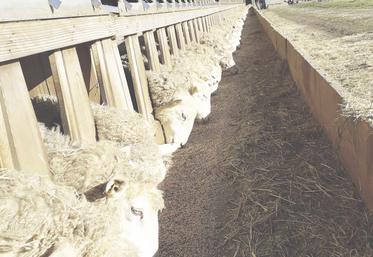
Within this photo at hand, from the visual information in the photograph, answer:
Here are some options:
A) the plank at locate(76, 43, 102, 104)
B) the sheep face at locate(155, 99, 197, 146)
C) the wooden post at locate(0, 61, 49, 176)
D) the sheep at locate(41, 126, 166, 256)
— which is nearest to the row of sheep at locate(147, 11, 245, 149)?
the sheep face at locate(155, 99, 197, 146)

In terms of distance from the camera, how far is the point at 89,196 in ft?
7.81

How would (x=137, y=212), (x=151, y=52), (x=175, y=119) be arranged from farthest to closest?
(x=151, y=52) → (x=175, y=119) → (x=137, y=212)

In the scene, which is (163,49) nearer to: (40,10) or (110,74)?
(110,74)

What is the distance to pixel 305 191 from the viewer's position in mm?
3945

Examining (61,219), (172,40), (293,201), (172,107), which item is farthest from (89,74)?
(172,40)

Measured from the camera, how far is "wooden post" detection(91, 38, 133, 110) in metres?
4.25

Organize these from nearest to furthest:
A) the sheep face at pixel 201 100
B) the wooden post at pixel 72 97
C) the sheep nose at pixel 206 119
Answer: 1. the wooden post at pixel 72 97
2. the sheep face at pixel 201 100
3. the sheep nose at pixel 206 119

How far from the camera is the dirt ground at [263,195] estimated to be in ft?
11.1

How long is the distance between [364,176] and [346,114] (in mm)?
601

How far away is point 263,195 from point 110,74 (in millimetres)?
1814

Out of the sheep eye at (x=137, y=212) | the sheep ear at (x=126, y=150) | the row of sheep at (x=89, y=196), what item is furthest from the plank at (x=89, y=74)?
the sheep eye at (x=137, y=212)

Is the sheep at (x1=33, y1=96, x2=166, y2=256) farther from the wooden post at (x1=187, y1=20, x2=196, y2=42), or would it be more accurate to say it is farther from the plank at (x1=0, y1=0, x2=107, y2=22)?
the wooden post at (x1=187, y1=20, x2=196, y2=42)

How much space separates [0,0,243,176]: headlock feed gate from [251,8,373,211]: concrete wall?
69.0 inches

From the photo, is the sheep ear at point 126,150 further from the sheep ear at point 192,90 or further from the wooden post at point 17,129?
the sheep ear at point 192,90
